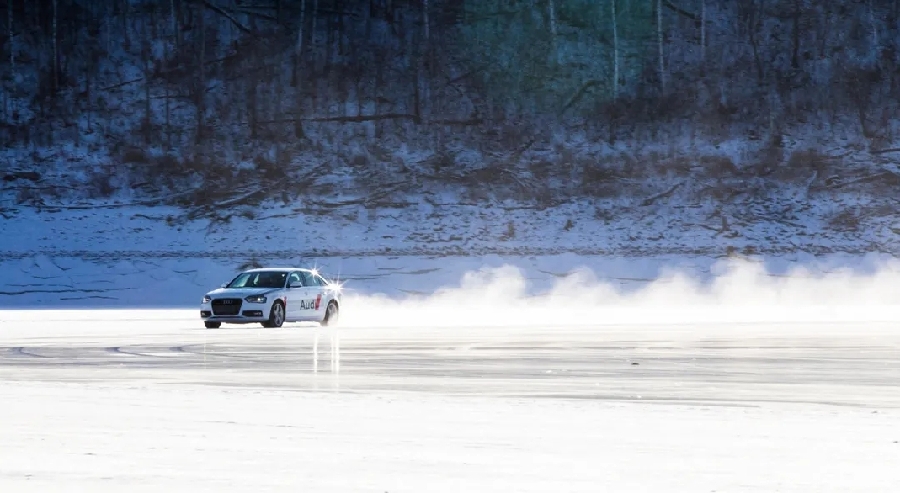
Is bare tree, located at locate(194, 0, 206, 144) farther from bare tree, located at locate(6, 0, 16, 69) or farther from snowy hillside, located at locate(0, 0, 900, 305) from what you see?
bare tree, located at locate(6, 0, 16, 69)

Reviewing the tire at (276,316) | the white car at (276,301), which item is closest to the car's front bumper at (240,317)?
the white car at (276,301)

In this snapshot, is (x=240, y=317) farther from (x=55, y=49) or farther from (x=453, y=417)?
(x=55, y=49)

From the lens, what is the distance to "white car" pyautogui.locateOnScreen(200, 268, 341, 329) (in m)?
31.4

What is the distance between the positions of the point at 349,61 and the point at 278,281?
3744cm

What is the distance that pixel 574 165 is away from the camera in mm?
64812

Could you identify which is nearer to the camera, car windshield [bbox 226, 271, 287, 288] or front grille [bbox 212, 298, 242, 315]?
front grille [bbox 212, 298, 242, 315]

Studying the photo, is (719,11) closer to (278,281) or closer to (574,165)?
(574,165)

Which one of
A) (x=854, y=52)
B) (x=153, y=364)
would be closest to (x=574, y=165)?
(x=854, y=52)

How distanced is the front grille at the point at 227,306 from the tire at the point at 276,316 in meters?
0.67

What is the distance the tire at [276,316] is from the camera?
3147 centimetres

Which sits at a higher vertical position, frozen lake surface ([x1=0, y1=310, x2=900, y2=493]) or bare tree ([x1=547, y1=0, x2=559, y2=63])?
bare tree ([x1=547, y1=0, x2=559, y2=63])

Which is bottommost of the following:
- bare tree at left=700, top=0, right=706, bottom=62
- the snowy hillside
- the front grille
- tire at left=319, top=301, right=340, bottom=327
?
tire at left=319, top=301, right=340, bottom=327

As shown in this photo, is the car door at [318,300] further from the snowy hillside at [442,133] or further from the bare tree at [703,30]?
the bare tree at [703,30]

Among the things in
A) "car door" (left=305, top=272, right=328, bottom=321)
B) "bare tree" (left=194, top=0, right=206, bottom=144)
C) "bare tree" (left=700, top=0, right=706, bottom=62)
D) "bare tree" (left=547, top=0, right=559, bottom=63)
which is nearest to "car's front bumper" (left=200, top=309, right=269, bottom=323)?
"car door" (left=305, top=272, right=328, bottom=321)
